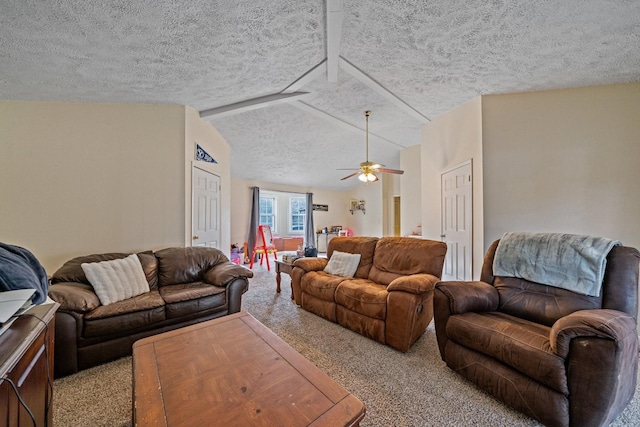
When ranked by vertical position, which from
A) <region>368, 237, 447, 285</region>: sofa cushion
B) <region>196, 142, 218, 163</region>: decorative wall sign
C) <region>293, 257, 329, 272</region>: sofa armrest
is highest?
<region>196, 142, 218, 163</region>: decorative wall sign

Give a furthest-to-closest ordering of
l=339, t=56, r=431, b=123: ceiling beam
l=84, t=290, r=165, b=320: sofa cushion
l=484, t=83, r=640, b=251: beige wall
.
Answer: l=339, t=56, r=431, b=123: ceiling beam
l=484, t=83, r=640, b=251: beige wall
l=84, t=290, r=165, b=320: sofa cushion

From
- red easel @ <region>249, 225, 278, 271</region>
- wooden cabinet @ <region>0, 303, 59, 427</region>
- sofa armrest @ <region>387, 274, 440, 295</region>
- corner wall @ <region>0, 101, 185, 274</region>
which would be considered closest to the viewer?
wooden cabinet @ <region>0, 303, 59, 427</region>

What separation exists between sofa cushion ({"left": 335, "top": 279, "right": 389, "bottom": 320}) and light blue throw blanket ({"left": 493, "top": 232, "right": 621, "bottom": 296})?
1010 millimetres

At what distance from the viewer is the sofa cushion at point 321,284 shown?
2814 millimetres

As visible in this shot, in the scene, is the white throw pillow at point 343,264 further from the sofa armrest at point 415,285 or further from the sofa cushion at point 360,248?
the sofa armrest at point 415,285

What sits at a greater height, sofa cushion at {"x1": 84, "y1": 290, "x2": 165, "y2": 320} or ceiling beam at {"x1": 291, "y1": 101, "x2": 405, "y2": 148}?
ceiling beam at {"x1": 291, "y1": 101, "x2": 405, "y2": 148}

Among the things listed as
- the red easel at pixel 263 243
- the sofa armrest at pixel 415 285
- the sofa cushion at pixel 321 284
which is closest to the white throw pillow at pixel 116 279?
the sofa cushion at pixel 321 284

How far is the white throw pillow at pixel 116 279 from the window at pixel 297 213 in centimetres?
620

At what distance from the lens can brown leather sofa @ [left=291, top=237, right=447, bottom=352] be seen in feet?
7.19

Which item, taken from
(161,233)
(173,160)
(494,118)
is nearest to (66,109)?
(173,160)

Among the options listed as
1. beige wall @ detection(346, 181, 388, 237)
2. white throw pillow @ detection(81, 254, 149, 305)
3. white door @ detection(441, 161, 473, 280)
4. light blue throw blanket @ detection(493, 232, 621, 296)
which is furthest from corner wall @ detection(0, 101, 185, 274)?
beige wall @ detection(346, 181, 388, 237)

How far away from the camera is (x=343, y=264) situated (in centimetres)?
319

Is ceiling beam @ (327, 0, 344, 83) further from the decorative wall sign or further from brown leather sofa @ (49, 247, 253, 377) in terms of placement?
brown leather sofa @ (49, 247, 253, 377)

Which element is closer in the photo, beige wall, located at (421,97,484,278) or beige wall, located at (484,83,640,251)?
beige wall, located at (484,83,640,251)
